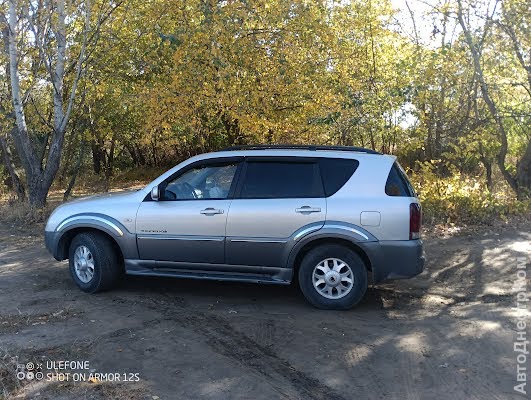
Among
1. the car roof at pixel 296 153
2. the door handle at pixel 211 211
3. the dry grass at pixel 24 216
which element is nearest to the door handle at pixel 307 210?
the car roof at pixel 296 153

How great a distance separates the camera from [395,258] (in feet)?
18.5

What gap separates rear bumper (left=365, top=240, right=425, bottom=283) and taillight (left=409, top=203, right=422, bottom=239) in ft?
0.25

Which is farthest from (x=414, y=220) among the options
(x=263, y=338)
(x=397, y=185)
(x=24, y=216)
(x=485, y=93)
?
(x=24, y=216)

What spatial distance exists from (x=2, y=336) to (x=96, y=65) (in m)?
9.22

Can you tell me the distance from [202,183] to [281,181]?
3.17ft

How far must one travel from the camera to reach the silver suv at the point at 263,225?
5695 mm

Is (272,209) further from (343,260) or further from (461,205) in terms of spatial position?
(461,205)

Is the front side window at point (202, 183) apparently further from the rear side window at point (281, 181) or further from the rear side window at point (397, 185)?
the rear side window at point (397, 185)

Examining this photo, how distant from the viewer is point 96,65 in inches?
507

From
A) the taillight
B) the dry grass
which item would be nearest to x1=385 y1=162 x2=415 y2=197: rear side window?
the taillight

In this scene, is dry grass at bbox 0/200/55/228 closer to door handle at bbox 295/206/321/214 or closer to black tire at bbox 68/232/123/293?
black tire at bbox 68/232/123/293

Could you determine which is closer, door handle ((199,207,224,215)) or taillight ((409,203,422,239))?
taillight ((409,203,422,239))

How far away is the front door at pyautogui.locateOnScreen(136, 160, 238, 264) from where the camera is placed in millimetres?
6094

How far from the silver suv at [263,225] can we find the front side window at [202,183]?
0.01 metres
